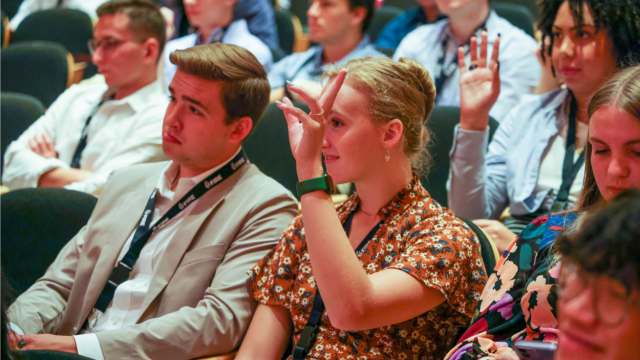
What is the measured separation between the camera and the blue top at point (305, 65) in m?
3.47

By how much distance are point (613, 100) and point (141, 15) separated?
2250 millimetres

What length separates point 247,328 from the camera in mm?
1585

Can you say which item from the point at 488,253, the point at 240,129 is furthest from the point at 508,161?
the point at 240,129

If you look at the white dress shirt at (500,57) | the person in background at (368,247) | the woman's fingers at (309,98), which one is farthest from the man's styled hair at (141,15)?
the woman's fingers at (309,98)

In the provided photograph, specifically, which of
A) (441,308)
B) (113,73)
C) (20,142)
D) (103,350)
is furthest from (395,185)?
(20,142)

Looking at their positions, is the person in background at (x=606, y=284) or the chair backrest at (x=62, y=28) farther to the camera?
the chair backrest at (x=62, y=28)

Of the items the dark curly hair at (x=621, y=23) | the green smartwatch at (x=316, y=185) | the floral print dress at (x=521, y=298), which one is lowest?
the floral print dress at (x=521, y=298)

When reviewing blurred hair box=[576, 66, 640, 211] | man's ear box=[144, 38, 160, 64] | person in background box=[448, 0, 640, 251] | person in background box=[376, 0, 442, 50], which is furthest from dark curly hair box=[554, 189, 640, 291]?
person in background box=[376, 0, 442, 50]

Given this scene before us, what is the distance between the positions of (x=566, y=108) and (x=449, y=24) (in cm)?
125

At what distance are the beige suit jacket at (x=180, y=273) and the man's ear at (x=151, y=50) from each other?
3.39ft

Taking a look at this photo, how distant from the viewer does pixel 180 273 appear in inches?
64.8

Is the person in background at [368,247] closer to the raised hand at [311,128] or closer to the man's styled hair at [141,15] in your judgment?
the raised hand at [311,128]

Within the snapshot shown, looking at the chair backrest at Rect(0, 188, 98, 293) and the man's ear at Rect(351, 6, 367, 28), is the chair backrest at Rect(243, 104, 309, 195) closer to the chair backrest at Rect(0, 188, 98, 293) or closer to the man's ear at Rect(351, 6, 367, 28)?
the chair backrest at Rect(0, 188, 98, 293)

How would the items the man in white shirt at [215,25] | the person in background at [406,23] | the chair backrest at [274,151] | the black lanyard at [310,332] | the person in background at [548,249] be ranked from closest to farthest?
the person in background at [548,249] < the black lanyard at [310,332] < the chair backrest at [274,151] < the man in white shirt at [215,25] < the person in background at [406,23]
